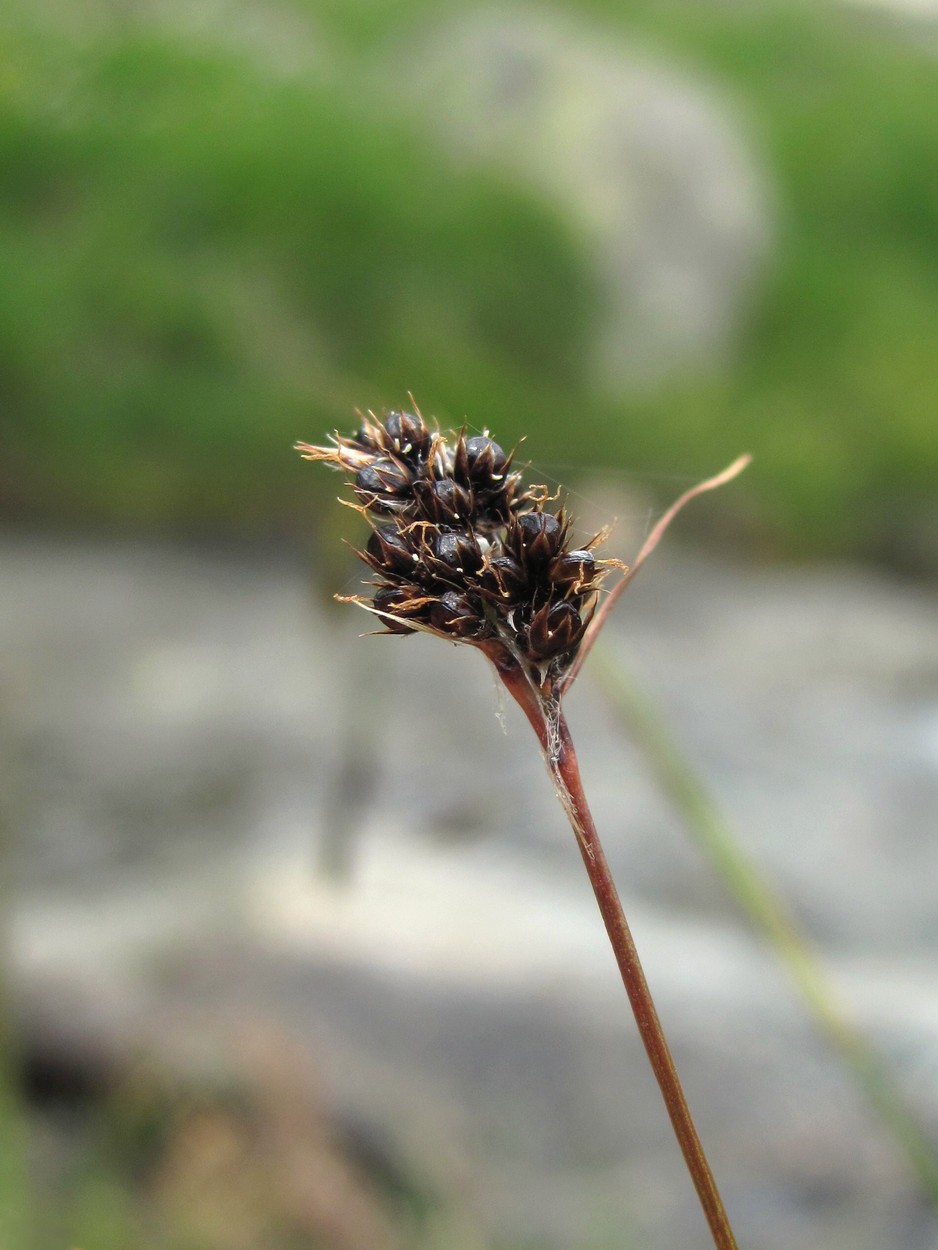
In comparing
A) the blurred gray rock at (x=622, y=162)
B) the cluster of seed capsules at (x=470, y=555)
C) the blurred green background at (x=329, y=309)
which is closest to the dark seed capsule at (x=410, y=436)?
the cluster of seed capsules at (x=470, y=555)

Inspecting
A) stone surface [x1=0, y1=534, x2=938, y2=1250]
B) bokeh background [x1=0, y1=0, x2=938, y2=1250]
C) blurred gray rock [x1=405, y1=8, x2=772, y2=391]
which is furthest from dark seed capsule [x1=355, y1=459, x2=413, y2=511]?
blurred gray rock [x1=405, y1=8, x2=772, y2=391]

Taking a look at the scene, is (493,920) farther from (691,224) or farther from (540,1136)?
(691,224)

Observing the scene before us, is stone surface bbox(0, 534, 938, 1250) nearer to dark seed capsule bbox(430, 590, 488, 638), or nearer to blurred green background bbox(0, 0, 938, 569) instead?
blurred green background bbox(0, 0, 938, 569)

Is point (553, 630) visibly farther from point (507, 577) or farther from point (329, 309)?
point (329, 309)

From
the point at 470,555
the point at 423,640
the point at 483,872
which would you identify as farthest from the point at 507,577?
the point at 423,640

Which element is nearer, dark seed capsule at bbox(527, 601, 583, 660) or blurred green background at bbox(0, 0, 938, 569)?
dark seed capsule at bbox(527, 601, 583, 660)

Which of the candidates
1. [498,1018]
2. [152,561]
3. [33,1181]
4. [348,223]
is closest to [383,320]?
[348,223]

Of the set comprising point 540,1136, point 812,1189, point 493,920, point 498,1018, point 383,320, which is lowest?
point 812,1189
